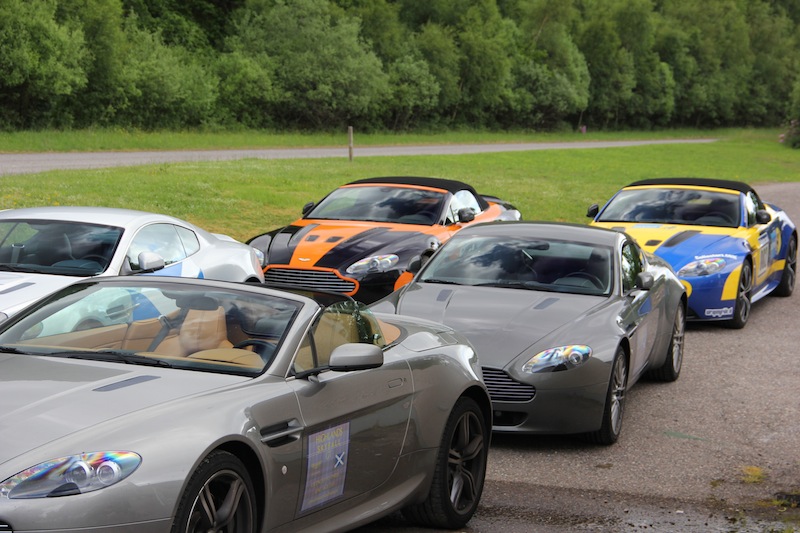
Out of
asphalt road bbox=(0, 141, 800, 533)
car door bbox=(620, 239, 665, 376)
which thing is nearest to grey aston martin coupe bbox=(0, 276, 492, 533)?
asphalt road bbox=(0, 141, 800, 533)

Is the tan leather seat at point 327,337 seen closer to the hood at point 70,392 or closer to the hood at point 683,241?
the hood at point 70,392

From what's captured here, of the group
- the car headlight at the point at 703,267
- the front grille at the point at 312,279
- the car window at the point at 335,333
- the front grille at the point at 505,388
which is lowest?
the front grille at the point at 312,279

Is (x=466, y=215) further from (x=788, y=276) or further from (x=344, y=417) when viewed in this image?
(x=344, y=417)

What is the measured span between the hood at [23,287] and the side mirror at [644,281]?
447cm

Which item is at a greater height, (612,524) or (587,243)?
(587,243)

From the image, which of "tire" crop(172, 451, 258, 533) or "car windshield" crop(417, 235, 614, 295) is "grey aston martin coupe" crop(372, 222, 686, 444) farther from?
"tire" crop(172, 451, 258, 533)

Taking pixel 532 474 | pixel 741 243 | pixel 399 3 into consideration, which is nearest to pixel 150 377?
pixel 532 474

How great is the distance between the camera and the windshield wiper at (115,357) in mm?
4645

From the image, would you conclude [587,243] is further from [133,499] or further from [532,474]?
[133,499]

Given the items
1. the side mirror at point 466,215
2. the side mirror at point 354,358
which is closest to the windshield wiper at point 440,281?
the side mirror at point 354,358

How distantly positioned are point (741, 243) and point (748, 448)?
6031 millimetres

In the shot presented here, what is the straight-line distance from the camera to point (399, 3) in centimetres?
8156

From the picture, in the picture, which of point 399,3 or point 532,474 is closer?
point 532,474

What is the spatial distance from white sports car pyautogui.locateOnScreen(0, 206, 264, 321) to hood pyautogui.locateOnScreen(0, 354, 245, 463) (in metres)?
4.23
